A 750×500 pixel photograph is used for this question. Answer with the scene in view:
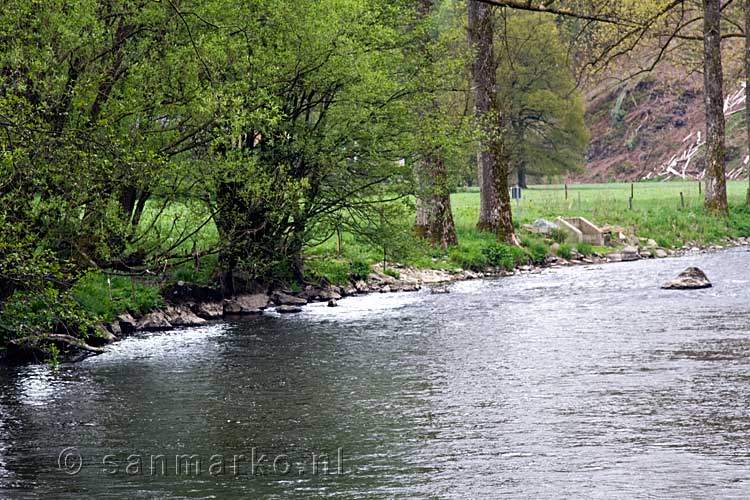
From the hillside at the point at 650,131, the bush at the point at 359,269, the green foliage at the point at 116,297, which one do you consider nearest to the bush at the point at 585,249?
the bush at the point at 359,269

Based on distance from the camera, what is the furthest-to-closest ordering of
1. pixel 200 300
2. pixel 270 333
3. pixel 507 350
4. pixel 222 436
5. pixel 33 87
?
pixel 200 300 → pixel 270 333 → pixel 507 350 → pixel 33 87 → pixel 222 436

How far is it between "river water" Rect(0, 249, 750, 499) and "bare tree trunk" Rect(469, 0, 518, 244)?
13.5 metres

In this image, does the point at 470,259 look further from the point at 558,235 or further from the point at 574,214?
the point at 574,214

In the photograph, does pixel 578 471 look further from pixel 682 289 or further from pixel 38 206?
pixel 682 289

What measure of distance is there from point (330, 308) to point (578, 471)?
14.7m

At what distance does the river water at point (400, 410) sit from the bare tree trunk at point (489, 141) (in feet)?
44.2

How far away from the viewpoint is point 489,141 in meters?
36.2

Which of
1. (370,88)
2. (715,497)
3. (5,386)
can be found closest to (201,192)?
(370,88)

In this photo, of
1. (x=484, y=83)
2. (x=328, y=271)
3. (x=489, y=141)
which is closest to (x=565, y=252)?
(x=489, y=141)

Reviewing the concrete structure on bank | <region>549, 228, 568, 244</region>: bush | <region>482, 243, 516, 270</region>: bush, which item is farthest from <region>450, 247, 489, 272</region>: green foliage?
the concrete structure on bank

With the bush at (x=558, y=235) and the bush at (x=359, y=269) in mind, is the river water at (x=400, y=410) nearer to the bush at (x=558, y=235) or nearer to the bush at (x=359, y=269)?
the bush at (x=359, y=269)

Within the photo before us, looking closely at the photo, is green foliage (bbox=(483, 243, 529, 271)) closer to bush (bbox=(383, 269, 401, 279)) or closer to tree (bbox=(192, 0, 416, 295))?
bush (bbox=(383, 269, 401, 279))

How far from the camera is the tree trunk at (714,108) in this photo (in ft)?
145

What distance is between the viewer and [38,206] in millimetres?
17703
